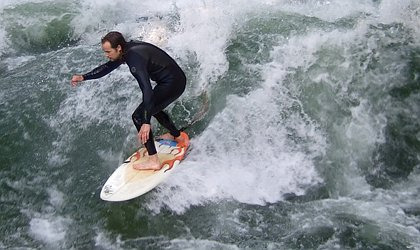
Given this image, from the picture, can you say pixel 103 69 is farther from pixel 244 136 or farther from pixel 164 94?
pixel 244 136

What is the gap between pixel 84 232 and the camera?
6.02 metres

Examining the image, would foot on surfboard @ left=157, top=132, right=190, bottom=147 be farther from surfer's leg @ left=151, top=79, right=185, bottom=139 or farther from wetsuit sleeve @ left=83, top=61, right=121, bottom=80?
wetsuit sleeve @ left=83, top=61, right=121, bottom=80

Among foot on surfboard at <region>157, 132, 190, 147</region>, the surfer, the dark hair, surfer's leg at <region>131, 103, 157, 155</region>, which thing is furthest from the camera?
foot on surfboard at <region>157, 132, 190, 147</region>

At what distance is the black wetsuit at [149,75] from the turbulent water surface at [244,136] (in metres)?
1.00

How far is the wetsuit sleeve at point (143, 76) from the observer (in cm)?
560

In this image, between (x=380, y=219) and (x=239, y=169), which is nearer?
(x=380, y=219)

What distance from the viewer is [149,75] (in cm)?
601

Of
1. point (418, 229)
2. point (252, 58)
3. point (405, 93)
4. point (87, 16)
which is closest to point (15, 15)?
point (87, 16)

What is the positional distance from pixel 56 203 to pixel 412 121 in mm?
4660

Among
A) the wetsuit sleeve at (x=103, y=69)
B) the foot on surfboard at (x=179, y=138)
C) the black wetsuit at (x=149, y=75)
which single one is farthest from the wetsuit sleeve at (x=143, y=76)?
the foot on surfboard at (x=179, y=138)

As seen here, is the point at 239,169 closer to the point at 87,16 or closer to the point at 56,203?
the point at 56,203

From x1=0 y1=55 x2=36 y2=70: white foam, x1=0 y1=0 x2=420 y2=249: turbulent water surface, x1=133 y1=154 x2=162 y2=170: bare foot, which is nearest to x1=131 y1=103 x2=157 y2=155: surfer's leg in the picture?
x1=133 y1=154 x2=162 y2=170: bare foot

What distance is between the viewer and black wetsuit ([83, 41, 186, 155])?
18.5 ft

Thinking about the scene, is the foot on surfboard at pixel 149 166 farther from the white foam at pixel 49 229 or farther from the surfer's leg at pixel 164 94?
the white foam at pixel 49 229
